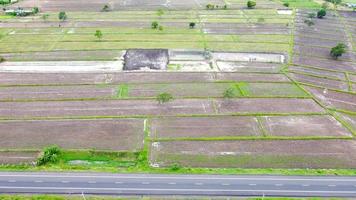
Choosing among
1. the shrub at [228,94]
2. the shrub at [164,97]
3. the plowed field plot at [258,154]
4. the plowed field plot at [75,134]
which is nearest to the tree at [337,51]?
the shrub at [228,94]

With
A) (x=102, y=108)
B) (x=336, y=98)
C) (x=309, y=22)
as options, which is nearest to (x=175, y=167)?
(x=102, y=108)

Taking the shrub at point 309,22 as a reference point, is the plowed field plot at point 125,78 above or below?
below

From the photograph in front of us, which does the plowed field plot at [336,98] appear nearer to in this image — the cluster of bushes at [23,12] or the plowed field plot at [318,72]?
the plowed field plot at [318,72]

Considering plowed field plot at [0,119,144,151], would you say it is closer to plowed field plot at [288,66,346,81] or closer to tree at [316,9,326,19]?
plowed field plot at [288,66,346,81]

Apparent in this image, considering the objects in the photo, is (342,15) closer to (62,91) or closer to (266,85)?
(266,85)

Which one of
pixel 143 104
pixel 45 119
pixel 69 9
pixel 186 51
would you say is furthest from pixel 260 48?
pixel 69 9

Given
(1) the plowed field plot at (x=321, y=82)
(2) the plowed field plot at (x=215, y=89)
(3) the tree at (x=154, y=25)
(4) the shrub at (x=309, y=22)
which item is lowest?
(2) the plowed field plot at (x=215, y=89)

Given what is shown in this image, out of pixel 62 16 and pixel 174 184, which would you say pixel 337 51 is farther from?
pixel 62 16
